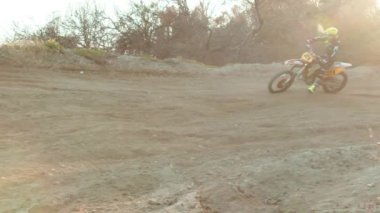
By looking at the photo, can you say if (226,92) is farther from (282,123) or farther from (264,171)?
(264,171)

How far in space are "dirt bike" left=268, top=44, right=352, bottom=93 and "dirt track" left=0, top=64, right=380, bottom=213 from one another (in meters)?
0.38

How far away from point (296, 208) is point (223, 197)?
2.53ft

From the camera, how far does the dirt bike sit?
14.9m

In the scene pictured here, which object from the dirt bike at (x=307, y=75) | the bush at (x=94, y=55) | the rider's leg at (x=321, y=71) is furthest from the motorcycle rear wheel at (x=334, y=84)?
the bush at (x=94, y=55)

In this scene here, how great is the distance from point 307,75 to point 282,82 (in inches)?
25.0

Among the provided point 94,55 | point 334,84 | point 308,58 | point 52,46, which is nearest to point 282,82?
point 308,58

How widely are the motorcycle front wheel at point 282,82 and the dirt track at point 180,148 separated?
39 centimetres

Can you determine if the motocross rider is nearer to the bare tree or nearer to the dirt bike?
the dirt bike

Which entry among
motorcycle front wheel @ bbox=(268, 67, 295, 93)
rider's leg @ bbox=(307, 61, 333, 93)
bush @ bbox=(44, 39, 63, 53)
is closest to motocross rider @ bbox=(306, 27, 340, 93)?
rider's leg @ bbox=(307, 61, 333, 93)

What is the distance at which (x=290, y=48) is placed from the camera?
3250 centimetres

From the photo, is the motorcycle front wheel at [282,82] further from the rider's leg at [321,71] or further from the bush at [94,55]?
the bush at [94,55]

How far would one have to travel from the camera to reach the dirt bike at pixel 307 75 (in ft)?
49.0

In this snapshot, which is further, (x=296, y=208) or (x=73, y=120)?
(x=73, y=120)

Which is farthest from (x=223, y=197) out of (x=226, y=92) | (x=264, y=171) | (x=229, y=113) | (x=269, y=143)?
(x=226, y=92)
